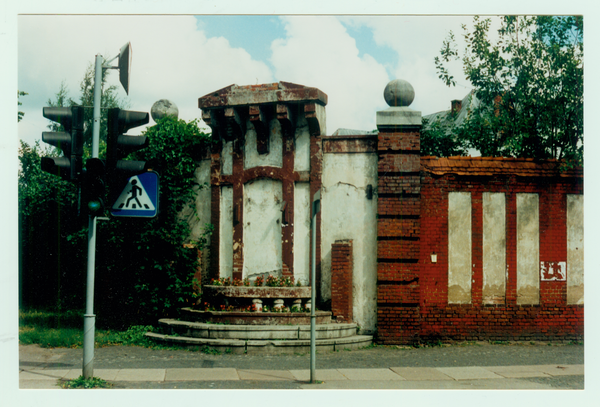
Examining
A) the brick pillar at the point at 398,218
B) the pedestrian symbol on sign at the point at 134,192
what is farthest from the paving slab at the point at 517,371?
the pedestrian symbol on sign at the point at 134,192

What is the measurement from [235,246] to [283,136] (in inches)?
107

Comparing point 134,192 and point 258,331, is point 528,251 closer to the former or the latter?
point 258,331

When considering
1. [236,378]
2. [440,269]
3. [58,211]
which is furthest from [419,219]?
[58,211]

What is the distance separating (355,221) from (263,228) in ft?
6.79

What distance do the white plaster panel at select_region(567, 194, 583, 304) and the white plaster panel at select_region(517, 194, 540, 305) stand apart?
700 mm

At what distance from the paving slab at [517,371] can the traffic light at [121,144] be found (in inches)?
266

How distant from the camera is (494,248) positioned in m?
11.7

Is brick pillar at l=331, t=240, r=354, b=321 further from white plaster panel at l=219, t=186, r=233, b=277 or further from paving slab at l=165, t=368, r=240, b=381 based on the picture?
paving slab at l=165, t=368, r=240, b=381

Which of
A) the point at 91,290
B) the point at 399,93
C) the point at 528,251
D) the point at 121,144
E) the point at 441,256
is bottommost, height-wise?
the point at 91,290

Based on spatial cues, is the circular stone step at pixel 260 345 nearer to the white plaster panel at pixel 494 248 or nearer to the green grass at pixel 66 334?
the green grass at pixel 66 334

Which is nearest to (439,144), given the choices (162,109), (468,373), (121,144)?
(468,373)

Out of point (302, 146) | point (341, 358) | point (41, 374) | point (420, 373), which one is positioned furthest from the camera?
point (302, 146)

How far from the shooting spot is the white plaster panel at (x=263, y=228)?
39.5ft

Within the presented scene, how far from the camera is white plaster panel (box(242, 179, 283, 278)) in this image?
1205cm
